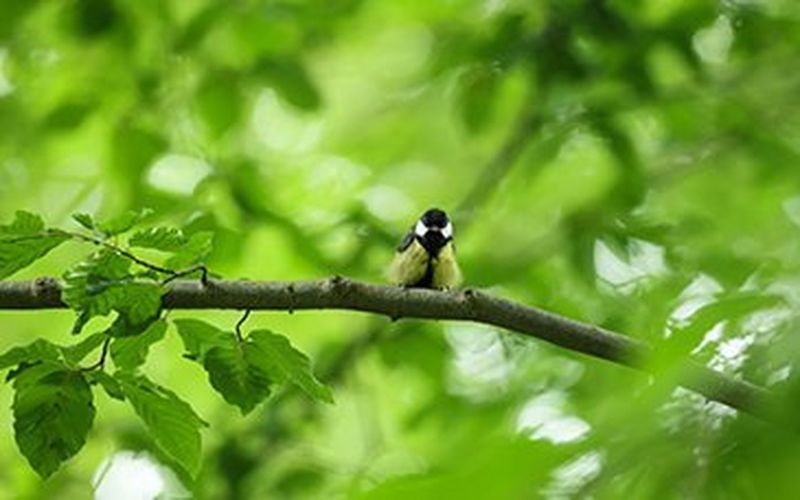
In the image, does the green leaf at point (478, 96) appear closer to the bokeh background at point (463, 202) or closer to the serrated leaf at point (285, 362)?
the bokeh background at point (463, 202)

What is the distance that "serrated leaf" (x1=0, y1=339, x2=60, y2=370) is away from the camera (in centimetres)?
209

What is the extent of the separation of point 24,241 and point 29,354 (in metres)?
0.17

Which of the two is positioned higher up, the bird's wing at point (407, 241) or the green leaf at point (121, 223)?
the bird's wing at point (407, 241)

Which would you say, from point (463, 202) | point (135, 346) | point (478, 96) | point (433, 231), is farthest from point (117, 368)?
point (463, 202)

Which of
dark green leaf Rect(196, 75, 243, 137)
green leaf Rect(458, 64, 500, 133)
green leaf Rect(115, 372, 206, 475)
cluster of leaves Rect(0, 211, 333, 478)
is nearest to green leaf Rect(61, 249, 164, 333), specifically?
cluster of leaves Rect(0, 211, 333, 478)

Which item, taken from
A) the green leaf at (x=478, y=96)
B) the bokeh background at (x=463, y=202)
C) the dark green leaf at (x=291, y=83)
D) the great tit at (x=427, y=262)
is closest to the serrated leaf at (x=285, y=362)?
the great tit at (x=427, y=262)

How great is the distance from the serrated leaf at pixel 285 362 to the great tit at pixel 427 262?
0.89 m

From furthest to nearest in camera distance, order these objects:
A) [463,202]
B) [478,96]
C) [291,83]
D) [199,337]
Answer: [463,202] < [291,83] < [478,96] < [199,337]

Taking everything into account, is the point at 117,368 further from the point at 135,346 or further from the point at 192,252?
the point at 192,252

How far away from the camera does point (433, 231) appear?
3.22m

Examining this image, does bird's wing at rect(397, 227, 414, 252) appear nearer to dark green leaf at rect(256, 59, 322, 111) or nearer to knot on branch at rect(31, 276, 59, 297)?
knot on branch at rect(31, 276, 59, 297)

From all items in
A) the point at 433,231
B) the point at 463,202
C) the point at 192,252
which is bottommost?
the point at 192,252

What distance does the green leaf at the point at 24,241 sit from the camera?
2064 millimetres

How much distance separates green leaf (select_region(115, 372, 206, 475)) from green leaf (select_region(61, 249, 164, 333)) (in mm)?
105
